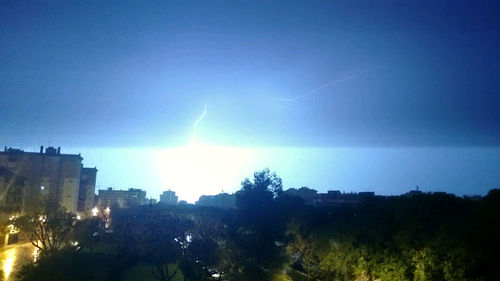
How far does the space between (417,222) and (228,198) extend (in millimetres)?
133775

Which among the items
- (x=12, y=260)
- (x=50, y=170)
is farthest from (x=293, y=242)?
(x=50, y=170)

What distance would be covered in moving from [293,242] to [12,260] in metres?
27.0

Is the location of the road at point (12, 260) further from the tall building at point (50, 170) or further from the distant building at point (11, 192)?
the tall building at point (50, 170)

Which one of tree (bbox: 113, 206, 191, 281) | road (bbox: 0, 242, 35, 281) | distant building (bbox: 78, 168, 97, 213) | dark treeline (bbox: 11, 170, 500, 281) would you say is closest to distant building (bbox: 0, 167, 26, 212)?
road (bbox: 0, 242, 35, 281)

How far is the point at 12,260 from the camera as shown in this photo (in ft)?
115

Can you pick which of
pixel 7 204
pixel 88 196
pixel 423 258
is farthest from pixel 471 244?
pixel 88 196

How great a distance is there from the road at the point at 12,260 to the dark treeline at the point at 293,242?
2.87 metres

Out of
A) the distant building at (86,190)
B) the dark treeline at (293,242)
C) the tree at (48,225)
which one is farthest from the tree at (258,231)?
the distant building at (86,190)

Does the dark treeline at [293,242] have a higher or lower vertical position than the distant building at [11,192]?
lower

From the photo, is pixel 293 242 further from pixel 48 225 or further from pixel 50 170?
pixel 50 170

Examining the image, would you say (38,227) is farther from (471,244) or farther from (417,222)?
(471,244)

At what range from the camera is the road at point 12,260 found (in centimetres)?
2611

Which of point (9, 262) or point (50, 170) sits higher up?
point (50, 170)

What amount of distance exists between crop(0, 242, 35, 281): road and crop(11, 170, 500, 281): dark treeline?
2.87 meters
